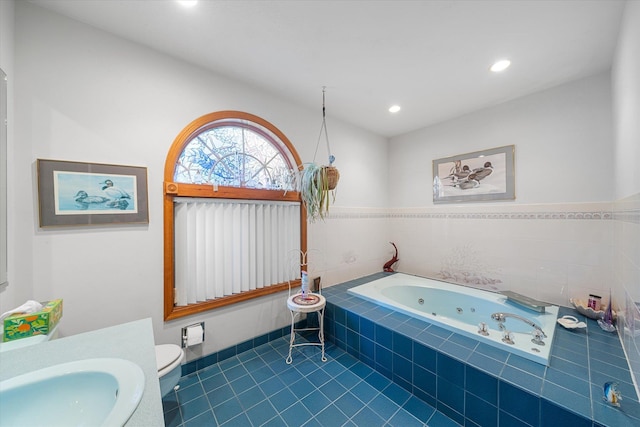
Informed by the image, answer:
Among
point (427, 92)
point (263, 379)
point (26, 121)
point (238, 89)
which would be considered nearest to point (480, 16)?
point (427, 92)

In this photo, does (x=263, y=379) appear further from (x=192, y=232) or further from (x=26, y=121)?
(x=26, y=121)

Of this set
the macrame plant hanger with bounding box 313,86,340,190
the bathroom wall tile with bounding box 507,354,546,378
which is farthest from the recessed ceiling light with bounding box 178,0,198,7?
the bathroom wall tile with bounding box 507,354,546,378

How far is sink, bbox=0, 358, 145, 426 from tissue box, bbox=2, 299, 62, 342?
43 cm

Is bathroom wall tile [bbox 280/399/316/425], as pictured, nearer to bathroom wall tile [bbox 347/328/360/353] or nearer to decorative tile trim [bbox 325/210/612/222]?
bathroom wall tile [bbox 347/328/360/353]

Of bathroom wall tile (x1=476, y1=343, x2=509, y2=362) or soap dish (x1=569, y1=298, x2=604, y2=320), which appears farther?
soap dish (x1=569, y1=298, x2=604, y2=320)

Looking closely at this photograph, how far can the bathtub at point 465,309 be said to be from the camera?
155cm

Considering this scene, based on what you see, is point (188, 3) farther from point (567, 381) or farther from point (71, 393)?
point (567, 381)

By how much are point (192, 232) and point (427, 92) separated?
2.51m

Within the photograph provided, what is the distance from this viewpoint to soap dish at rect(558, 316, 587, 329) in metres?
1.74

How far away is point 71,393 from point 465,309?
293 centimetres

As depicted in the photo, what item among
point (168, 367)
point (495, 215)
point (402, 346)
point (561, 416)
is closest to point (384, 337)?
point (402, 346)

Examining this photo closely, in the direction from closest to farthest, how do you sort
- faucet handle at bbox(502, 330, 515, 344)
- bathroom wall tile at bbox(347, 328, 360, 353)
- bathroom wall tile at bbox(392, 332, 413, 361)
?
faucet handle at bbox(502, 330, 515, 344) → bathroom wall tile at bbox(392, 332, 413, 361) → bathroom wall tile at bbox(347, 328, 360, 353)

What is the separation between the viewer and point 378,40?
1576 mm

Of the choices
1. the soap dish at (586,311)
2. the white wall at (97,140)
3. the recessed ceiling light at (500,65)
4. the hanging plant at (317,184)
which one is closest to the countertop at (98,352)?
the white wall at (97,140)
